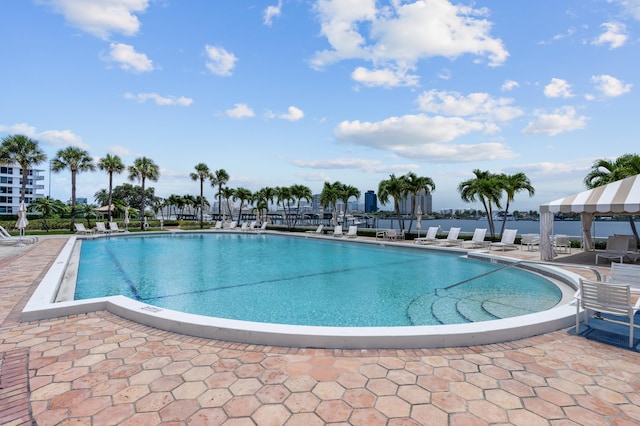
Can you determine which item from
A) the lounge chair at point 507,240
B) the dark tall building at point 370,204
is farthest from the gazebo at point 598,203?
the dark tall building at point 370,204

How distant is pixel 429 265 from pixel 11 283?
1197 centimetres

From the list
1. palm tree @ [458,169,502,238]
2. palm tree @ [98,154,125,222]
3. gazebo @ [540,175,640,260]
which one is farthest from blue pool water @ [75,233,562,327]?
palm tree @ [98,154,125,222]

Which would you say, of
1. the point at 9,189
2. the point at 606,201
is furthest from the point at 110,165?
the point at 9,189

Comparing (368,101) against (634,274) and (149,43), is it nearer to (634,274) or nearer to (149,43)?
(149,43)

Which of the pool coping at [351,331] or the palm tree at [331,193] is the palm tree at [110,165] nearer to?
the palm tree at [331,193]

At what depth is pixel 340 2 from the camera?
8000 millimetres

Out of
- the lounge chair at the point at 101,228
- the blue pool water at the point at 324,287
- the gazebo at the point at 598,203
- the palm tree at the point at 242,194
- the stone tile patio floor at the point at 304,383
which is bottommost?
the blue pool water at the point at 324,287

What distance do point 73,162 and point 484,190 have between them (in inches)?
1270

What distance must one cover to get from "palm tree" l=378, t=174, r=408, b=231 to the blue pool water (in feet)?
25.2

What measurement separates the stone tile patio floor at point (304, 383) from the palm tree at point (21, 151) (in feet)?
90.5

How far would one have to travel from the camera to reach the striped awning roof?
8812 millimetres

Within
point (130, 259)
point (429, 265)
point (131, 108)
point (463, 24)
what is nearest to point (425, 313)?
point (429, 265)

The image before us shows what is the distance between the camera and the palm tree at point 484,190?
673 inches

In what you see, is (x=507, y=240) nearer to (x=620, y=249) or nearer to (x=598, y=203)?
(x=620, y=249)
